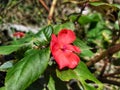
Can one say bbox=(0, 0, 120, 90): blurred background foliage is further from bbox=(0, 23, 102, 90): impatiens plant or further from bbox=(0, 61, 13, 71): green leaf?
bbox=(0, 61, 13, 71): green leaf

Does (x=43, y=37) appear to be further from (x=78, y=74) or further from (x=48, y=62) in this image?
(x=78, y=74)

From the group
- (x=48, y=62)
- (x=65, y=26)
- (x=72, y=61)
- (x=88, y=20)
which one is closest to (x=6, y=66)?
(x=48, y=62)

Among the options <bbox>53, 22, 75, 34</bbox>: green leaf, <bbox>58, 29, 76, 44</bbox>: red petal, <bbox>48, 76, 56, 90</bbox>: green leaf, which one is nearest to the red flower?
→ <bbox>58, 29, 76, 44</bbox>: red petal

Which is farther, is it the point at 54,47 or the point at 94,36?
the point at 94,36

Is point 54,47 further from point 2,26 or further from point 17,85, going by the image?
point 2,26

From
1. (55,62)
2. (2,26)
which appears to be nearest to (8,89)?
(55,62)

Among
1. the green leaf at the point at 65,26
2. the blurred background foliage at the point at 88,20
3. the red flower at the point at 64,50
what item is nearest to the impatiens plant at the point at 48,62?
the red flower at the point at 64,50

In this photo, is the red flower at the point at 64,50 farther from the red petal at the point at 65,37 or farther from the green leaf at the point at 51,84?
the green leaf at the point at 51,84
